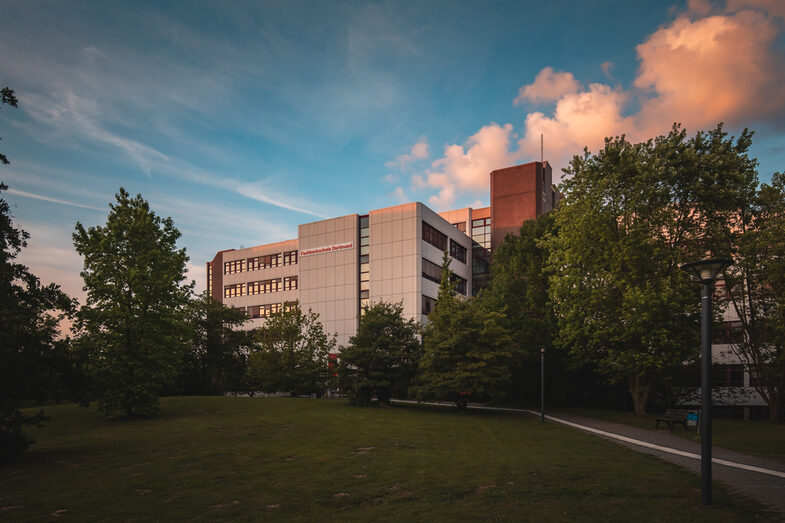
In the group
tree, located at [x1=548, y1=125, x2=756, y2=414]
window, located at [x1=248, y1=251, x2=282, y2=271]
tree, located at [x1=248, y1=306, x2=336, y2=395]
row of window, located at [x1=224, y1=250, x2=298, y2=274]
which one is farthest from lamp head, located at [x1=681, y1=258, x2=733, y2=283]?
window, located at [x1=248, y1=251, x2=282, y2=271]

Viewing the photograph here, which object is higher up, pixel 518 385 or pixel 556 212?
Answer: pixel 556 212

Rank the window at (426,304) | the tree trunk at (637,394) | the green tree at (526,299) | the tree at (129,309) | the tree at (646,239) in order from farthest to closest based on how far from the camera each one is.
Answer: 1. the window at (426,304)
2. the green tree at (526,299)
3. the tree trunk at (637,394)
4. the tree at (646,239)
5. the tree at (129,309)

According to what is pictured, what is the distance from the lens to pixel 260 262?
7481 centimetres

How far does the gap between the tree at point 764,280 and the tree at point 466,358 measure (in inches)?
538

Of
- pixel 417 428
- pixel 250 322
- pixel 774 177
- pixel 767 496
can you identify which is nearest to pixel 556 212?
pixel 774 177

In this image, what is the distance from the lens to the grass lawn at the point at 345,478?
8.28 m

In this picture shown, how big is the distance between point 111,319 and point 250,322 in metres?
50.5

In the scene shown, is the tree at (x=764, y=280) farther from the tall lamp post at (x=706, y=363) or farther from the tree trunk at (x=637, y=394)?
the tall lamp post at (x=706, y=363)

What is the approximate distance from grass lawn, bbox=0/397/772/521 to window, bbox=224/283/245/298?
57782mm

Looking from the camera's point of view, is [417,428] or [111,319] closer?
[417,428]

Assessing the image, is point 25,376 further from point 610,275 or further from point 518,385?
point 518,385

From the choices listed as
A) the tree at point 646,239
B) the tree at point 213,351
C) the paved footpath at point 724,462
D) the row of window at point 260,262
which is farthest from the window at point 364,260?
the paved footpath at point 724,462

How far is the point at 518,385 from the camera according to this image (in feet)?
128

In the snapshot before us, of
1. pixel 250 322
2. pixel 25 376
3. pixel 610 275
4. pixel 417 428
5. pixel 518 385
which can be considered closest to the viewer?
pixel 25 376
